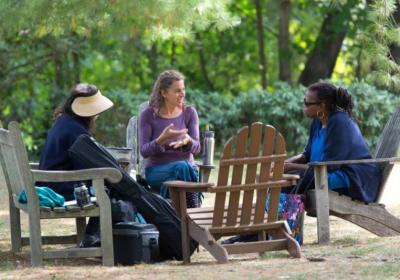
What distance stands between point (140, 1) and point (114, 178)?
3.13 meters

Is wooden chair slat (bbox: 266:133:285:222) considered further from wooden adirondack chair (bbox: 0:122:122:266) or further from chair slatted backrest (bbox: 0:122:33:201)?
chair slatted backrest (bbox: 0:122:33:201)

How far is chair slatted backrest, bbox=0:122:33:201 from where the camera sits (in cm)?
689

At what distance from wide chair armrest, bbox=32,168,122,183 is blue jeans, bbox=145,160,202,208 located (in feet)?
3.96

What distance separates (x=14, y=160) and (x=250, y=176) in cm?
169

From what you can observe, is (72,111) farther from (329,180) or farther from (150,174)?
(329,180)

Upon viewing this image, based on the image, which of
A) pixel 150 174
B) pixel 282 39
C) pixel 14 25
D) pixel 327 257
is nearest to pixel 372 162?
pixel 327 257

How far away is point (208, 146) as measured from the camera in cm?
841

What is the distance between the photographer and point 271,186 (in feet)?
23.2

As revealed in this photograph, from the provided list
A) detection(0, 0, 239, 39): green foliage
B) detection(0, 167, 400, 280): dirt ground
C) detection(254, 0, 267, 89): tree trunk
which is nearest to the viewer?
detection(0, 167, 400, 280): dirt ground

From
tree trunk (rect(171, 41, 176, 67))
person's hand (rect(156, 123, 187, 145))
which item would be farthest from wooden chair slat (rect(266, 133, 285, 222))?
tree trunk (rect(171, 41, 176, 67))

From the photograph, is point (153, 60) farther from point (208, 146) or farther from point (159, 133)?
point (208, 146)

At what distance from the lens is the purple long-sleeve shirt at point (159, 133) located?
27.1 feet

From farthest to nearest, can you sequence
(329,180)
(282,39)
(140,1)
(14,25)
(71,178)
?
(282,39)
(14,25)
(140,1)
(329,180)
(71,178)

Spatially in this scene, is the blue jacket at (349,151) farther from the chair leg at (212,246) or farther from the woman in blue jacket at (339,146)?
the chair leg at (212,246)
